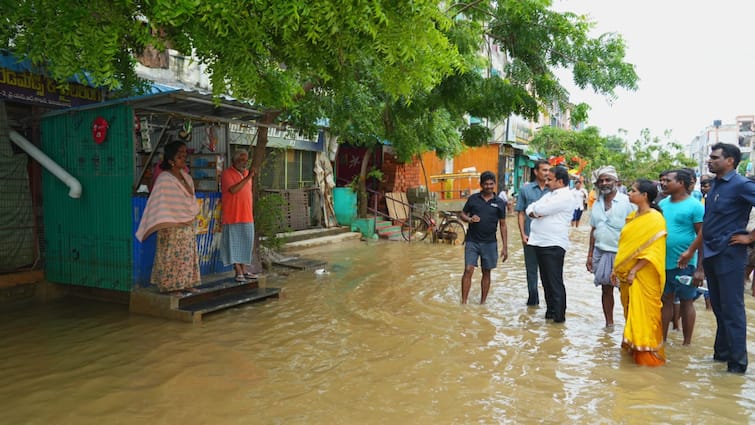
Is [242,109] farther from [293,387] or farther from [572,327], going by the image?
[572,327]

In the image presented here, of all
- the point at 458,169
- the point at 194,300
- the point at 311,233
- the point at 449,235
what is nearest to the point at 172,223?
the point at 194,300

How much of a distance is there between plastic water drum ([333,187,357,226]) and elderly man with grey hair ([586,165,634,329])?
9265mm

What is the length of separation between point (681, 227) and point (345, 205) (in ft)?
33.5

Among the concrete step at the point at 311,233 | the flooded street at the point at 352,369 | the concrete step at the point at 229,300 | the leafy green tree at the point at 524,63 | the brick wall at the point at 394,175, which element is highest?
the leafy green tree at the point at 524,63

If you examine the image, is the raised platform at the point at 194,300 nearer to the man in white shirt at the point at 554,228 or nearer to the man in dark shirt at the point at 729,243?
the man in white shirt at the point at 554,228

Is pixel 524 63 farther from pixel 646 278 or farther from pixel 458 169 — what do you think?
pixel 458 169

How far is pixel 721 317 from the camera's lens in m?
4.35

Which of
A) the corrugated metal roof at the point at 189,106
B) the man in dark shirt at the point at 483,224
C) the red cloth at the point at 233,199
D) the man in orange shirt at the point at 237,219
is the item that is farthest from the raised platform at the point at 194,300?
the man in dark shirt at the point at 483,224

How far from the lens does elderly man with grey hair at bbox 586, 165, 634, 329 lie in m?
5.25

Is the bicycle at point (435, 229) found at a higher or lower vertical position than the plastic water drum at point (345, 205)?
lower

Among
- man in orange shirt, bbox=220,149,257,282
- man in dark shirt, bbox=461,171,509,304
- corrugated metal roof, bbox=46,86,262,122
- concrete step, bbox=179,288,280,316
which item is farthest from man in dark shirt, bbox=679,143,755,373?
man in orange shirt, bbox=220,149,257,282

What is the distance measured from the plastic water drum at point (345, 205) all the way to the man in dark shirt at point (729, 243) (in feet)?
34.6

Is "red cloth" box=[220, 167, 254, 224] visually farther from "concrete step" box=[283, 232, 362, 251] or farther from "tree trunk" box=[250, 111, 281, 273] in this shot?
"concrete step" box=[283, 232, 362, 251]

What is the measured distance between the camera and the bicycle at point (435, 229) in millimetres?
13492
